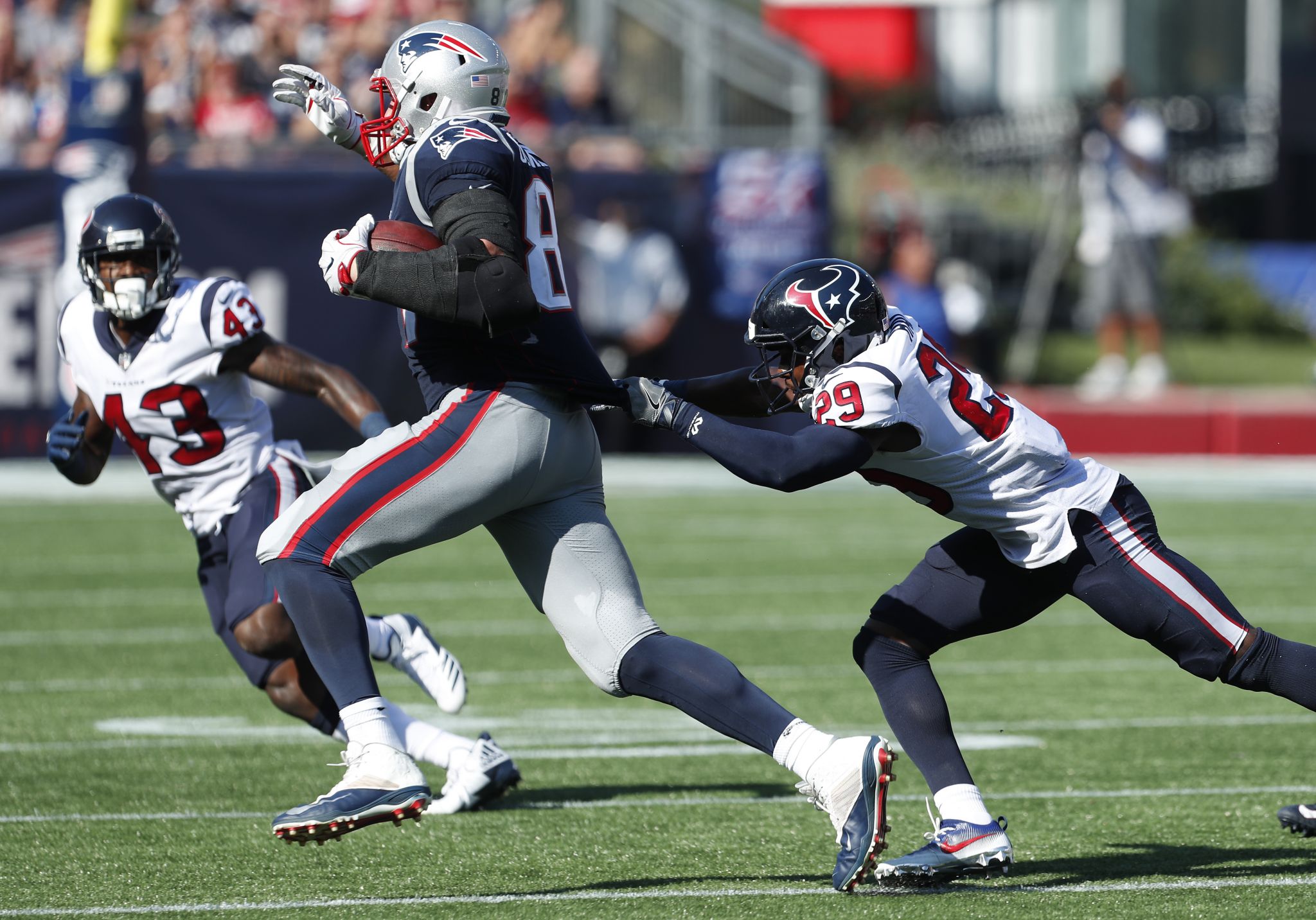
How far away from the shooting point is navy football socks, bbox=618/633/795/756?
3.92m

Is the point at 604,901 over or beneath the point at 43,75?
beneath

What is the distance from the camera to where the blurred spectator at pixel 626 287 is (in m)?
13.6

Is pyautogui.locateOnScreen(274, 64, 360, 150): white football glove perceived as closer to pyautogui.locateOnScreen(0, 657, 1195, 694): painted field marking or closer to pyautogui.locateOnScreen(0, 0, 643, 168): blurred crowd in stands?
pyautogui.locateOnScreen(0, 657, 1195, 694): painted field marking

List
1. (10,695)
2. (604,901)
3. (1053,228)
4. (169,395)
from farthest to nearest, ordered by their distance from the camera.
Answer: (1053,228)
(10,695)
(169,395)
(604,901)

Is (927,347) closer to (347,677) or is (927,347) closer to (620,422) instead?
(347,677)

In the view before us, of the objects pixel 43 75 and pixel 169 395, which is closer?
pixel 169 395

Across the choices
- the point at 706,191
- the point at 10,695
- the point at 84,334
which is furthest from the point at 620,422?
the point at 84,334

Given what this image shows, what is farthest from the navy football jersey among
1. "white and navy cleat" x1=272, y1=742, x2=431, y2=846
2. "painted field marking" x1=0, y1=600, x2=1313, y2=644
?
"painted field marking" x1=0, y1=600, x2=1313, y2=644

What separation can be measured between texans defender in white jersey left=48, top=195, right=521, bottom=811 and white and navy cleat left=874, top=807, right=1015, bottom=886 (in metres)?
1.30

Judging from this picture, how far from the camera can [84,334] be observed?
534cm

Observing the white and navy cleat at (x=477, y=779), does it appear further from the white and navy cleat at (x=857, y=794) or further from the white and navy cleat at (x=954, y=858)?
the white and navy cleat at (x=857, y=794)

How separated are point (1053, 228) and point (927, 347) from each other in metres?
13.2

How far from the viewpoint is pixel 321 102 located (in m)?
4.41

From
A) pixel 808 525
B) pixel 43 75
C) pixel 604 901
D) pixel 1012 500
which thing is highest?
pixel 43 75
